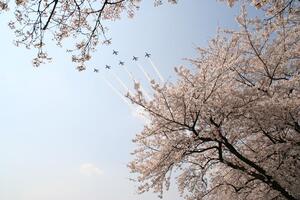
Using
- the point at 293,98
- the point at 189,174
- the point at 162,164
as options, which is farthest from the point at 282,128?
the point at 162,164

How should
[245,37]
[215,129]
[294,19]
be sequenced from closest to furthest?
[215,129] → [294,19] → [245,37]

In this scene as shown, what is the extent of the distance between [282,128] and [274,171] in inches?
76.9

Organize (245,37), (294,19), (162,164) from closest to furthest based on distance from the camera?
(162,164) < (294,19) < (245,37)

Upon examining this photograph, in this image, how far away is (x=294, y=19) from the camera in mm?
13594

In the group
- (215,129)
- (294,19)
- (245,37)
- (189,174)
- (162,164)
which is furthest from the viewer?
(245,37)

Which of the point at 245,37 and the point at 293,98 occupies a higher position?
the point at 245,37

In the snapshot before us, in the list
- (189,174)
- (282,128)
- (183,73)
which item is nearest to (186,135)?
(189,174)

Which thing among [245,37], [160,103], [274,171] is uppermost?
[245,37]

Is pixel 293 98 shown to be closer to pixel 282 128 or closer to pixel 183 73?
pixel 282 128

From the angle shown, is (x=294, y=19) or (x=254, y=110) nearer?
(x=254, y=110)

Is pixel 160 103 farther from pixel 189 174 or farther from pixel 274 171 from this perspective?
pixel 274 171

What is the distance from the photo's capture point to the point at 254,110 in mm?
11164

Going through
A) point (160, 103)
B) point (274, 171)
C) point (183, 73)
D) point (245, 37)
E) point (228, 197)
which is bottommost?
point (274, 171)

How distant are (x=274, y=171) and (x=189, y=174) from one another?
2657 mm
